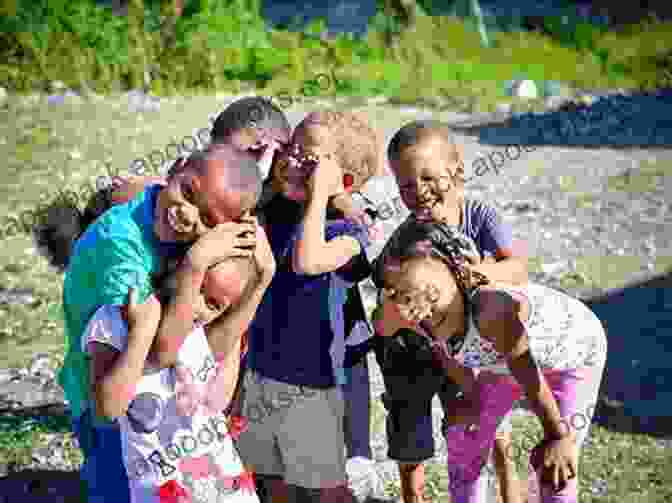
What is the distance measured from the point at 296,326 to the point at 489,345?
0.62 metres

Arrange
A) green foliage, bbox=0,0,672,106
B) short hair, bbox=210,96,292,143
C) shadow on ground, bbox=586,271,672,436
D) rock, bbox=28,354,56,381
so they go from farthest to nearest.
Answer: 1. green foliage, bbox=0,0,672,106
2. rock, bbox=28,354,56,381
3. shadow on ground, bbox=586,271,672,436
4. short hair, bbox=210,96,292,143

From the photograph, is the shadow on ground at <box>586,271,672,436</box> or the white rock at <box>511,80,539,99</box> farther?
the white rock at <box>511,80,539,99</box>

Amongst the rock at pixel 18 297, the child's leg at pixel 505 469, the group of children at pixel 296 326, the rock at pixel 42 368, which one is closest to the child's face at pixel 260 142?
the group of children at pixel 296 326

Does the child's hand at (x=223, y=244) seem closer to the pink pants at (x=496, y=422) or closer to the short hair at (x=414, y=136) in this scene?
the short hair at (x=414, y=136)

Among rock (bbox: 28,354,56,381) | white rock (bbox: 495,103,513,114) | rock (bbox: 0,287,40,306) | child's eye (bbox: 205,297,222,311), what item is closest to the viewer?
child's eye (bbox: 205,297,222,311)

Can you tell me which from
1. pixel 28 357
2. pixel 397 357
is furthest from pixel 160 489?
pixel 28 357

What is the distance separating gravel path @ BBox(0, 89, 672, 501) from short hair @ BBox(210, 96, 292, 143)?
6.18 feet

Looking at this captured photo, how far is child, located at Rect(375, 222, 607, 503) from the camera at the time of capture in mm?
2836

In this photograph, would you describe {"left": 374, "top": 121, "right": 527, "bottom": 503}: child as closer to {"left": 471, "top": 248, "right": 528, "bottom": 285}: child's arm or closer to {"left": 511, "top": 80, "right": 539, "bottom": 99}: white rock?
{"left": 471, "top": 248, "right": 528, "bottom": 285}: child's arm

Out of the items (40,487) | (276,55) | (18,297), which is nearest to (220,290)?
(40,487)

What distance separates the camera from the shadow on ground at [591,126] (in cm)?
1007

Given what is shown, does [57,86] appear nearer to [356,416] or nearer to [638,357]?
[638,357]

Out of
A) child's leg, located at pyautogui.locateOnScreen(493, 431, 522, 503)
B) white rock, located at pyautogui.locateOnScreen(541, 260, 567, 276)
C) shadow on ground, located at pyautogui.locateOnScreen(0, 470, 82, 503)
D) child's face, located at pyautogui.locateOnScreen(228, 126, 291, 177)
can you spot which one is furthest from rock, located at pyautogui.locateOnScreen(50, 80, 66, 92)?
child's leg, located at pyautogui.locateOnScreen(493, 431, 522, 503)

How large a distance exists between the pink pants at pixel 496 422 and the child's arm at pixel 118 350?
112 cm
